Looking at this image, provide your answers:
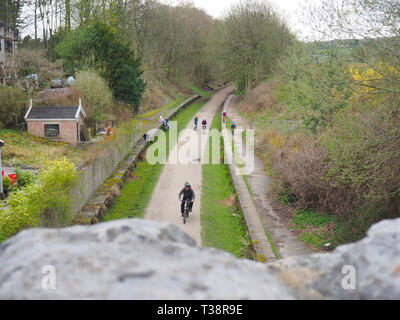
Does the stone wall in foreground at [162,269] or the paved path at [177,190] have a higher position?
the stone wall in foreground at [162,269]

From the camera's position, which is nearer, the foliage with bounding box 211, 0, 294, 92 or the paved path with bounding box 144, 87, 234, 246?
the paved path with bounding box 144, 87, 234, 246

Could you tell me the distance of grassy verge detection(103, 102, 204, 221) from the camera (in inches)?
669

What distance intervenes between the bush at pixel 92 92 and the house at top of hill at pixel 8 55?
5937mm

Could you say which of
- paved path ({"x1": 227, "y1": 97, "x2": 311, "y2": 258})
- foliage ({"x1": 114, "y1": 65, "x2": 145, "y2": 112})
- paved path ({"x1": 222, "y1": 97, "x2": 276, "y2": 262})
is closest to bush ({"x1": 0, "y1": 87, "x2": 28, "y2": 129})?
foliage ({"x1": 114, "y1": 65, "x2": 145, "y2": 112})

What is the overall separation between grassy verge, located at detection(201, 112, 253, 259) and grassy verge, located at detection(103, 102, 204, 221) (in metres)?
2.70

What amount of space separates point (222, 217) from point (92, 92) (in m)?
21.0

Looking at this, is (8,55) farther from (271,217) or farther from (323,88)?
(323,88)

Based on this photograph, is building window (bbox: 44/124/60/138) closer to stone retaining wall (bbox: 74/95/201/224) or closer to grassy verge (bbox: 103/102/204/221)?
stone retaining wall (bbox: 74/95/201/224)

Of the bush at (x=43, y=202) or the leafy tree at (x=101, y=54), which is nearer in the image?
the bush at (x=43, y=202)

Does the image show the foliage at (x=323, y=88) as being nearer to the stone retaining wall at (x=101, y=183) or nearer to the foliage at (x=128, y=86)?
the stone retaining wall at (x=101, y=183)

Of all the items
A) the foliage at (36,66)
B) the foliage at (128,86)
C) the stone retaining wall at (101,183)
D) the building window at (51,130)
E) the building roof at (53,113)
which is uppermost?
the foliage at (36,66)

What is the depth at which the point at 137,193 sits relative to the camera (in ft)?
66.1

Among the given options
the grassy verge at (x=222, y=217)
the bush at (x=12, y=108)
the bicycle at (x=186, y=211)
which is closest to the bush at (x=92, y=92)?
the bush at (x=12, y=108)

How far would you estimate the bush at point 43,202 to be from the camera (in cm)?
941
